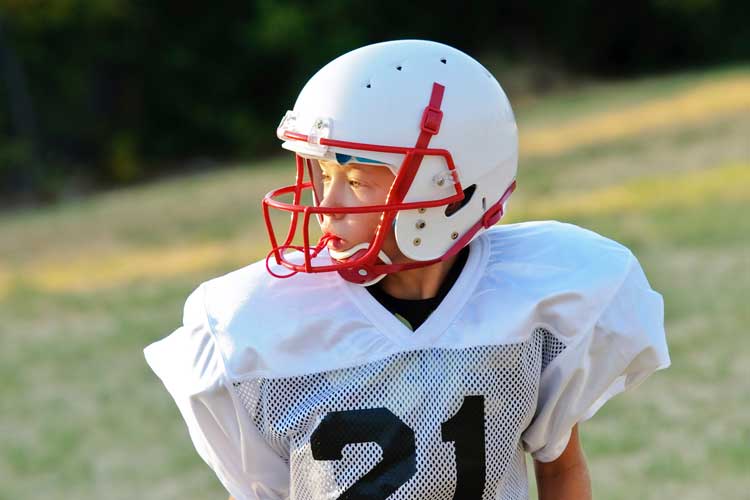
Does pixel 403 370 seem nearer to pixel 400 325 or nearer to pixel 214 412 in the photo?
pixel 400 325

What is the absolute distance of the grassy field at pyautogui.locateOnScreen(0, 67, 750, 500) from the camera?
198 inches

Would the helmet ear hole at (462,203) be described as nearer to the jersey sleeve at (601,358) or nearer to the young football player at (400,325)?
the young football player at (400,325)

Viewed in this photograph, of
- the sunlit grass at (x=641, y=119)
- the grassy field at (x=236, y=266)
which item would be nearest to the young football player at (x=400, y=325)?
the grassy field at (x=236, y=266)

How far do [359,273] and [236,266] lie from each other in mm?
6605

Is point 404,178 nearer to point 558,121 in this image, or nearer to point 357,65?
point 357,65

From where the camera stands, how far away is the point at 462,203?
80.9 inches

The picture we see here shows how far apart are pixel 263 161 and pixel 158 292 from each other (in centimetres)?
A: 1032

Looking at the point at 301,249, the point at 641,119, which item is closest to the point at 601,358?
the point at 301,249

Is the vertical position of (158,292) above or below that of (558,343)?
below

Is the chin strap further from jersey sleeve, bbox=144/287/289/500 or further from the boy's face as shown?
jersey sleeve, bbox=144/287/289/500

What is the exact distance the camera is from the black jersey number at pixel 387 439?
190 centimetres

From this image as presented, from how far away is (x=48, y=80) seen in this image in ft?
56.1

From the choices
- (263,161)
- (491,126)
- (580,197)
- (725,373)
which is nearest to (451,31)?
(263,161)

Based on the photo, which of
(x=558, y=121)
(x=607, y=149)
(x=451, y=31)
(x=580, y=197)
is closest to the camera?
(x=580, y=197)
